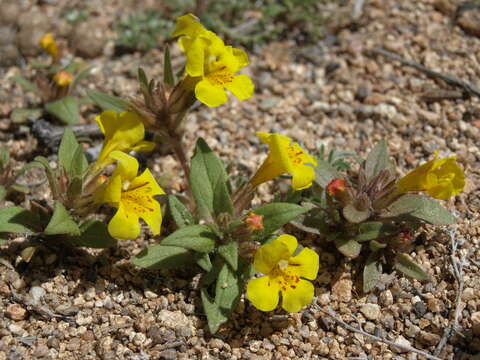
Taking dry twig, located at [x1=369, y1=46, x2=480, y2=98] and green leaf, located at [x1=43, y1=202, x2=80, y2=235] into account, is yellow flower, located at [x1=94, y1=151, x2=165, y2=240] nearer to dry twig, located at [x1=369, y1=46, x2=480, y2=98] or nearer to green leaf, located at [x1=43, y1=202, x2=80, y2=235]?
green leaf, located at [x1=43, y1=202, x2=80, y2=235]

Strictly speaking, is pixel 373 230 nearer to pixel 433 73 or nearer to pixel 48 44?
pixel 433 73

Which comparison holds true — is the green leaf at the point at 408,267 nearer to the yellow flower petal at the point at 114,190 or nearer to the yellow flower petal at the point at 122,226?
the yellow flower petal at the point at 122,226

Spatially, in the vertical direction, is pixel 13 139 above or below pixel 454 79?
below

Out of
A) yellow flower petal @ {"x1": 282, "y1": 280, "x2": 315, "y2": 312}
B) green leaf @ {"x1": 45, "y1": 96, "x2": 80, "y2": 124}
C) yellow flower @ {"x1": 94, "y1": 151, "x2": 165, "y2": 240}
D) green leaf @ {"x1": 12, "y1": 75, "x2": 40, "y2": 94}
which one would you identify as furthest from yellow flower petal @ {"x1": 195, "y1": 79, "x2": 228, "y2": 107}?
green leaf @ {"x1": 12, "y1": 75, "x2": 40, "y2": 94}

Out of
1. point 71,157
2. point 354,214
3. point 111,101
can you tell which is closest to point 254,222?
point 354,214

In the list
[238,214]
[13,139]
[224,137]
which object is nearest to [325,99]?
[224,137]

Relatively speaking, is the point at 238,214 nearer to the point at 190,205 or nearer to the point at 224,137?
the point at 190,205
